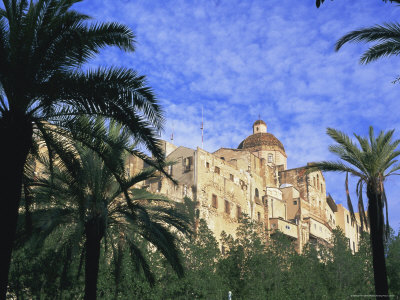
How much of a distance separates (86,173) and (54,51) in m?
5.09

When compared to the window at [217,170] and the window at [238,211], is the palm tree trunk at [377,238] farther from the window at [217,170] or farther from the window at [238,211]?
the window at [238,211]

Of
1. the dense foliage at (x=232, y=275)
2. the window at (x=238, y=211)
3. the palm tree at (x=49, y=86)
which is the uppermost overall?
the window at (x=238, y=211)

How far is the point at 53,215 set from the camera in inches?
533

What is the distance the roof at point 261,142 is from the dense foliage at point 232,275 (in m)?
28.1

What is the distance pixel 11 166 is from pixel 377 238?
35.8 ft

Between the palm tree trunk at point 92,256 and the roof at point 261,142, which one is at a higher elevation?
the roof at point 261,142

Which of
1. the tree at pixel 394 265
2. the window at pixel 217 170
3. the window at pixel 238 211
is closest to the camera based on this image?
the tree at pixel 394 265

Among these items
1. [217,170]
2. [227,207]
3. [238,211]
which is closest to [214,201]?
[227,207]

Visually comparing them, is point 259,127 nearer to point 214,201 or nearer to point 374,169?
point 214,201

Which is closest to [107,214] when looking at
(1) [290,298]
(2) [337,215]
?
(1) [290,298]

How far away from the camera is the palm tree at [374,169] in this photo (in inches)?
594

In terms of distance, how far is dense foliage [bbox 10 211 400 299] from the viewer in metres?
19.4

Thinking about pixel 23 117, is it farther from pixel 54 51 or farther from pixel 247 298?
pixel 247 298

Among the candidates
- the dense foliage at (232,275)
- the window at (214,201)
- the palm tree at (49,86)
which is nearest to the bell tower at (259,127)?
the window at (214,201)
